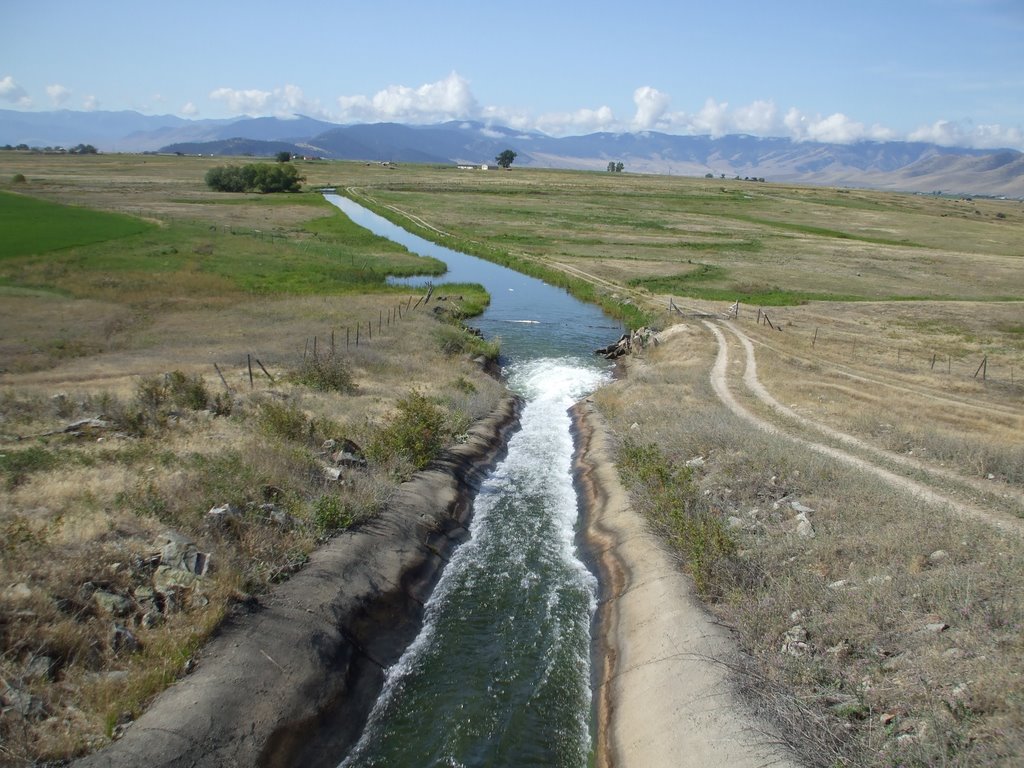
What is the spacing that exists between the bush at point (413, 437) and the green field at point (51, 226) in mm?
56358

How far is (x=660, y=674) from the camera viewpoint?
16516 mm

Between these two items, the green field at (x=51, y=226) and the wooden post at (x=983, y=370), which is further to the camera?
the green field at (x=51, y=226)

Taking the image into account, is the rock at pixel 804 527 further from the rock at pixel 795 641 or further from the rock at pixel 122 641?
the rock at pixel 122 641

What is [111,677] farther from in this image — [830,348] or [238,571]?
[830,348]

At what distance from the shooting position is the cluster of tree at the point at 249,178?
151375mm

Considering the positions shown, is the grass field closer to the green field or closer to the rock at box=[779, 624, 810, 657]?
the rock at box=[779, 624, 810, 657]

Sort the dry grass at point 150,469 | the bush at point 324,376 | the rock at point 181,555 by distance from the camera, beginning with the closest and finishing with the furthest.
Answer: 1. the dry grass at point 150,469
2. the rock at point 181,555
3. the bush at point 324,376

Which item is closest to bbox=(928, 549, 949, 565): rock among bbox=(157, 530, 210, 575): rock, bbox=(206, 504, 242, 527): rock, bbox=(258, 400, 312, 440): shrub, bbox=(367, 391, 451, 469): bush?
bbox=(367, 391, 451, 469): bush

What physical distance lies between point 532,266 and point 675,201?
351ft

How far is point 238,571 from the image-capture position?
17.3 meters

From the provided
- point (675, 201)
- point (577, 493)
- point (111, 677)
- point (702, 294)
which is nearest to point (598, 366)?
point (577, 493)

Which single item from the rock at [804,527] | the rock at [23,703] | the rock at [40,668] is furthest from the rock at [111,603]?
the rock at [804,527]

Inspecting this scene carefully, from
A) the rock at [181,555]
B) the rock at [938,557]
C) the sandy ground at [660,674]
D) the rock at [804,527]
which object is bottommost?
the sandy ground at [660,674]

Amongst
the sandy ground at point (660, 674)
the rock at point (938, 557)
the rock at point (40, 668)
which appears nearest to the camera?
the rock at point (40, 668)
